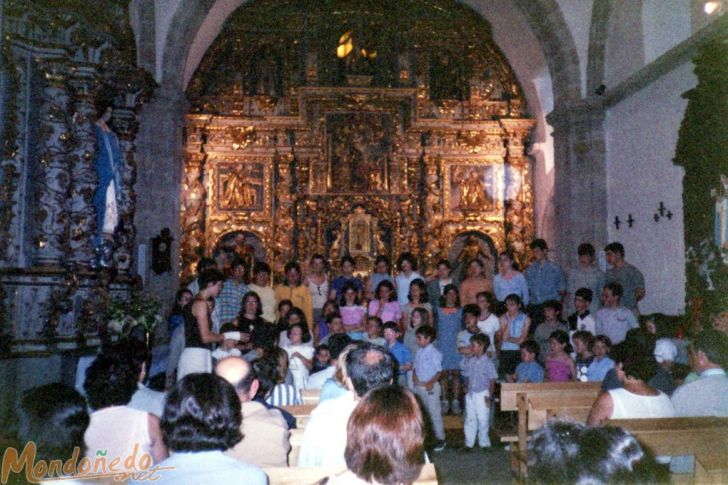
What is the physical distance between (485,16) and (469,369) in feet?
38.0

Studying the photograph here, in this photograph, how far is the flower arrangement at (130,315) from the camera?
23.0 ft

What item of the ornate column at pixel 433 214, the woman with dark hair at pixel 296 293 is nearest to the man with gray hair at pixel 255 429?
the woman with dark hair at pixel 296 293

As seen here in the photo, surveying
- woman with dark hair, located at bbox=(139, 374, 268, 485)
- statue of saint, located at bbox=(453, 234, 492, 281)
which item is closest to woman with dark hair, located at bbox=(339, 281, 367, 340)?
woman with dark hair, located at bbox=(139, 374, 268, 485)

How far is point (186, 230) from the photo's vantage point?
50.9 feet

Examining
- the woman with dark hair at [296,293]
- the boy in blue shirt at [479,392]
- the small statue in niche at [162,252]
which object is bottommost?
the boy in blue shirt at [479,392]

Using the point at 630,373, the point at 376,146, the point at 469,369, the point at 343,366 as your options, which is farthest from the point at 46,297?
the point at 376,146

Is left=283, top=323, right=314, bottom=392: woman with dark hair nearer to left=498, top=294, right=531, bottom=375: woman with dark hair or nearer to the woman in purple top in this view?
the woman in purple top

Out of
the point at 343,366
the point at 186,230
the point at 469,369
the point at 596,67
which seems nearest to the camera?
the point at 343,366

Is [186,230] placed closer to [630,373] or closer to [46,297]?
[46,297]

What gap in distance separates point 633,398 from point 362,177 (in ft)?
41.5

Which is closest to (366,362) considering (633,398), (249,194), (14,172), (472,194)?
(633,398)

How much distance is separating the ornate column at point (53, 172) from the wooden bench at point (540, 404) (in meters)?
4.55

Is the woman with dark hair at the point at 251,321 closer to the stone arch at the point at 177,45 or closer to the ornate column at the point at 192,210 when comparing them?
the stone arch at the point at 177,45

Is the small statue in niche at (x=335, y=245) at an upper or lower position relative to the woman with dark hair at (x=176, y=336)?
upper
